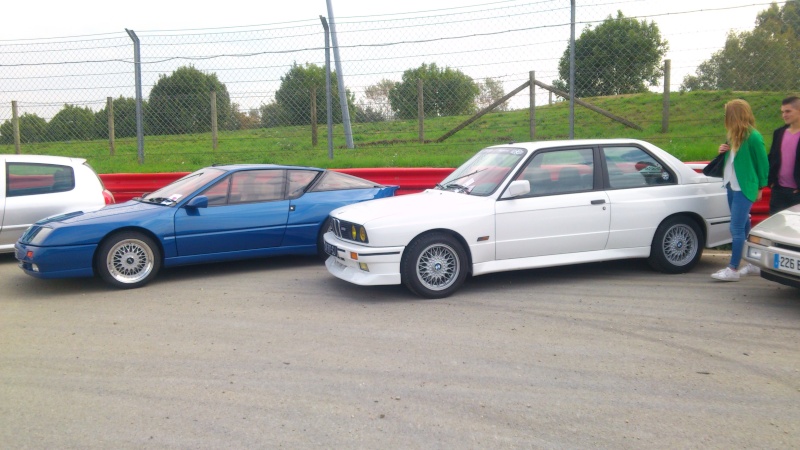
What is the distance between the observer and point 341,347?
5.28 m

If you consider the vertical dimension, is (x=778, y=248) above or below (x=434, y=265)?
above

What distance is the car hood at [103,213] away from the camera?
24.1 ft

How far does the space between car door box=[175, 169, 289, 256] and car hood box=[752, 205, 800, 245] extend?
15.6 ft

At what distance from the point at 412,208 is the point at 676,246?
9.21 feet

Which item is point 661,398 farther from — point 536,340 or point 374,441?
point 374,441

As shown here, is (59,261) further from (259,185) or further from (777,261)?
(777,261)

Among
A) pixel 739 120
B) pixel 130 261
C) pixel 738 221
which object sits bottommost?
pixel 130 261

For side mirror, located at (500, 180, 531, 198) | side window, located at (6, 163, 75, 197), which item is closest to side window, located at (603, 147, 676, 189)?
side mirror, located at (500, 180, 531, 198)

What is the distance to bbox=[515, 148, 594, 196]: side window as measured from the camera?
709 cm

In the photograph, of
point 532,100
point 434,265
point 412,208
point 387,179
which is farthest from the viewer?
point 532,100

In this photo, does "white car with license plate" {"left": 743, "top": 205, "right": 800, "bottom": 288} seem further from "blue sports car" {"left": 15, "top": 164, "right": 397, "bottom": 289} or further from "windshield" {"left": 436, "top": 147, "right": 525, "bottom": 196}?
"blue sports car" {"left": 15, "top": 164, "right": 397, "bottom": 289}

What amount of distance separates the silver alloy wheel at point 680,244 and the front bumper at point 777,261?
39.6 inches

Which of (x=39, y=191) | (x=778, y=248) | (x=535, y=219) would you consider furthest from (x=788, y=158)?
(x=39, y=191)

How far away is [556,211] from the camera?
6.98 metres
